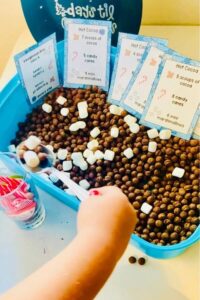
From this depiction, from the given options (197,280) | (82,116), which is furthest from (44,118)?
(197,280)

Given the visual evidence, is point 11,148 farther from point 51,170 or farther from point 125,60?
point 125,60

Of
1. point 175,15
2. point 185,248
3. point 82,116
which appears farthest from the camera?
point 175,15

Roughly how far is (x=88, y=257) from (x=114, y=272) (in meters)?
0.24

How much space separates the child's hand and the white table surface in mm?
183

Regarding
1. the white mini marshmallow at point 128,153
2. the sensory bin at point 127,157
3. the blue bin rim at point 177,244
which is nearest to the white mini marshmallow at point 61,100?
the sensory bin at point 127,157

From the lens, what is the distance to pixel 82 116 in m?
1.08

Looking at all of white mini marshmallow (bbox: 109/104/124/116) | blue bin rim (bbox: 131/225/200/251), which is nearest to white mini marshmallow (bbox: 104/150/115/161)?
white mini marshmallow (bbox: 109/104/124/116)

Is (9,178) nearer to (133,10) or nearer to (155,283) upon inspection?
(155,283)

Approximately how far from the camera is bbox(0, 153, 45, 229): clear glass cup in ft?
2.73

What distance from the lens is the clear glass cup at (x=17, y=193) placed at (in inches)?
32.8

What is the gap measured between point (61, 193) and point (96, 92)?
12.9 inches

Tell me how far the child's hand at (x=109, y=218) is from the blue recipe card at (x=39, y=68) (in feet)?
1.44

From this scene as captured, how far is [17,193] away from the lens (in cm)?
84

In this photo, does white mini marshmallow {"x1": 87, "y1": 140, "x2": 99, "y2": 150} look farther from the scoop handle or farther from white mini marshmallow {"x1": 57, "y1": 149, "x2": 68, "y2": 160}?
the scoop handle
